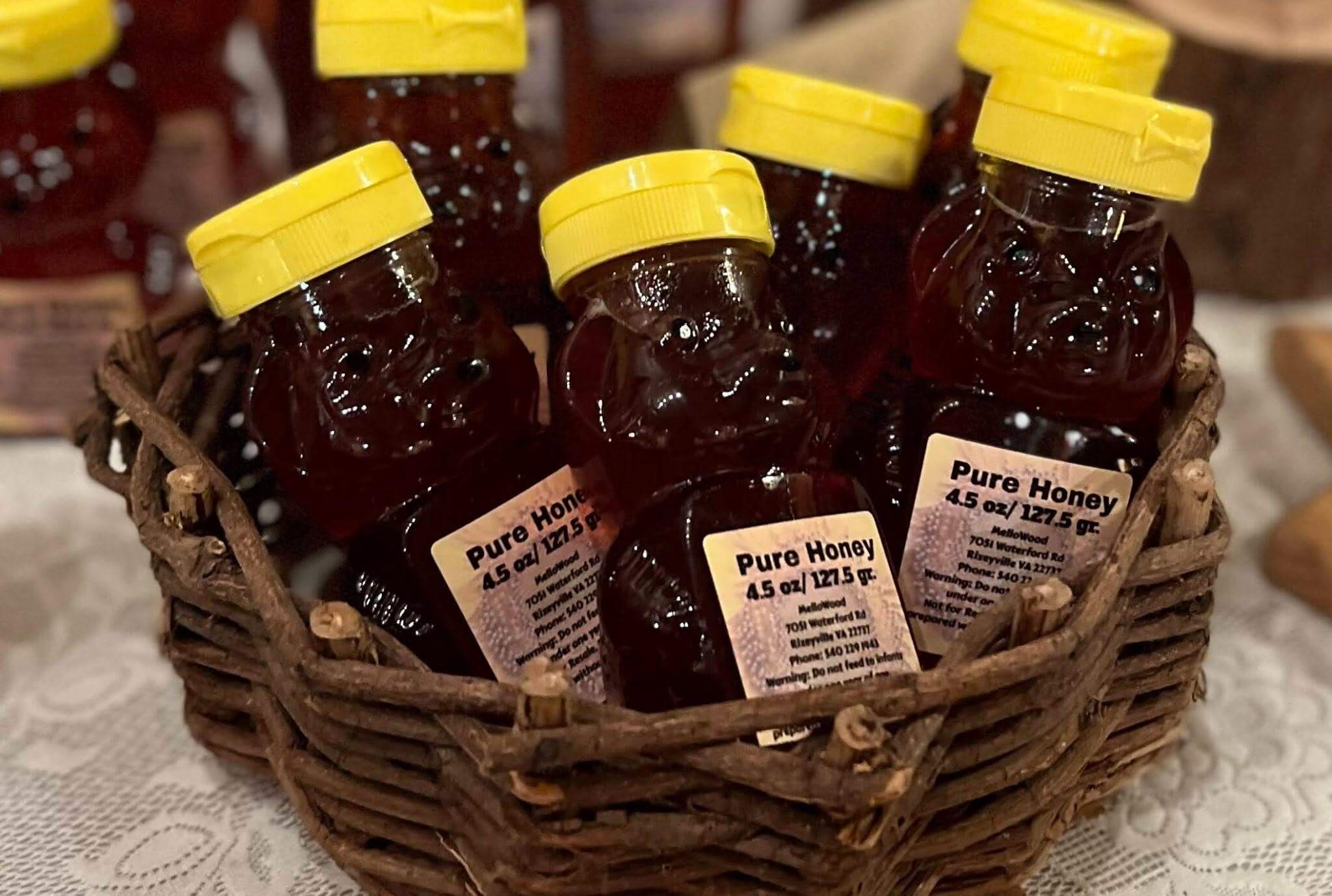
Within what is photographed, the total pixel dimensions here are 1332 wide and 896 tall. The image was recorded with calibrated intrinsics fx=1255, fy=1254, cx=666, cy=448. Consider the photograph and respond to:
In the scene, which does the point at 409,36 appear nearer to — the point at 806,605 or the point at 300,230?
the point at 300,230

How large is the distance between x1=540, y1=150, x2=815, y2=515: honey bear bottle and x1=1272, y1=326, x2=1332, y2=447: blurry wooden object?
1.50ft

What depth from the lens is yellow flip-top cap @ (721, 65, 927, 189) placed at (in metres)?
0.47

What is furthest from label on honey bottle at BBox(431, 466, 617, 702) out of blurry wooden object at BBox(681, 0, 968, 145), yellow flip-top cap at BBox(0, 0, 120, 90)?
blurry wooden object at BBox(681, 0, 968, 145)

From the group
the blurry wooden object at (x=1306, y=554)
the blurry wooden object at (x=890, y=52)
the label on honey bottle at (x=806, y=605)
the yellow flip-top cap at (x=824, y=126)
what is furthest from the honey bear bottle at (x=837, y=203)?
the blurry wooden object at (x=890, y=52)

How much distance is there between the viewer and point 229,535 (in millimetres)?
380

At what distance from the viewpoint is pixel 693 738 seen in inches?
12.5

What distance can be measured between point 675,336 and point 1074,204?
137mm

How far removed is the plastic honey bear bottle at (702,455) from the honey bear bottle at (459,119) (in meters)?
0.08

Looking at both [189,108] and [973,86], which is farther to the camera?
[189,108]

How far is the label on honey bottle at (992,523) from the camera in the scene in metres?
0.41

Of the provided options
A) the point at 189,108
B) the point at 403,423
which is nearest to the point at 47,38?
the point at 189,108

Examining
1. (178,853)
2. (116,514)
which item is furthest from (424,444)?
(116,514)

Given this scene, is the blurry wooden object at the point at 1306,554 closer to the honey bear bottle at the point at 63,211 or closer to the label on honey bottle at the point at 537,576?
the label on honey bottle at the point at 537,576

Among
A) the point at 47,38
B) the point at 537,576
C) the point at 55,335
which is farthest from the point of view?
the point at 55,335
